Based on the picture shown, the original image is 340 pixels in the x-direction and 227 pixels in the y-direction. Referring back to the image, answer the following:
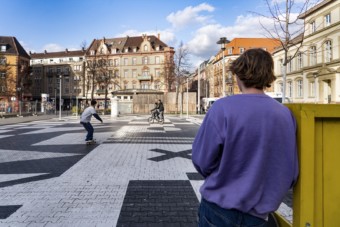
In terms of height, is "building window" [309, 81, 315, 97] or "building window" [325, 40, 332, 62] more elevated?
"building window" [325, 40, 332, 62]

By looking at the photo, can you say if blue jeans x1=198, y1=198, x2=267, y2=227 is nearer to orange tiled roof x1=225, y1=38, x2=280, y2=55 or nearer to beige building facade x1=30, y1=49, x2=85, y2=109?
orange tiled roof x1=225, y1=38, x2=280, y2=55

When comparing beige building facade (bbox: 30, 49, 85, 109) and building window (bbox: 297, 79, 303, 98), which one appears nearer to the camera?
building window (bbox: 297, 79, 303, 98)

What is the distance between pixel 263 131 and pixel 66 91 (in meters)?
93.0

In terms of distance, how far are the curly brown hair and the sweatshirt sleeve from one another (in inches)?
13.1

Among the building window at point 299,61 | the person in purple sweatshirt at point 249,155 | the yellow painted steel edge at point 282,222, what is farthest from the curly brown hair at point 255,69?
the building window at point 299,61

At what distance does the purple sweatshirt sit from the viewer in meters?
1.71

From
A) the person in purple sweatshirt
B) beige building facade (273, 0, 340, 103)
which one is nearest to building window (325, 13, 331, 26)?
beige building facade (273, 0, 340, 103)

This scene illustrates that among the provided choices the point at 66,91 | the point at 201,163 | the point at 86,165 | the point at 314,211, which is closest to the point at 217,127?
the point at 201,163

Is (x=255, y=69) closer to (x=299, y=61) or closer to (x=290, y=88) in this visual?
(x=299, y=61)

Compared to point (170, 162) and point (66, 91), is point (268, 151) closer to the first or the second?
point (170, 162)

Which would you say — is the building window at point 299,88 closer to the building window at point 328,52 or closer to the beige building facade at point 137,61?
Answer: the building window at point 328,52

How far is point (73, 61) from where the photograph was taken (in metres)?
90.8

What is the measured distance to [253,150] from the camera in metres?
1.73

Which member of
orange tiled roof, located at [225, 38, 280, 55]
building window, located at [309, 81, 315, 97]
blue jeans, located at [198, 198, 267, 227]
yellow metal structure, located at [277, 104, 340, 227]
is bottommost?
blue jeans, located at [198, 198, 267, 227]
